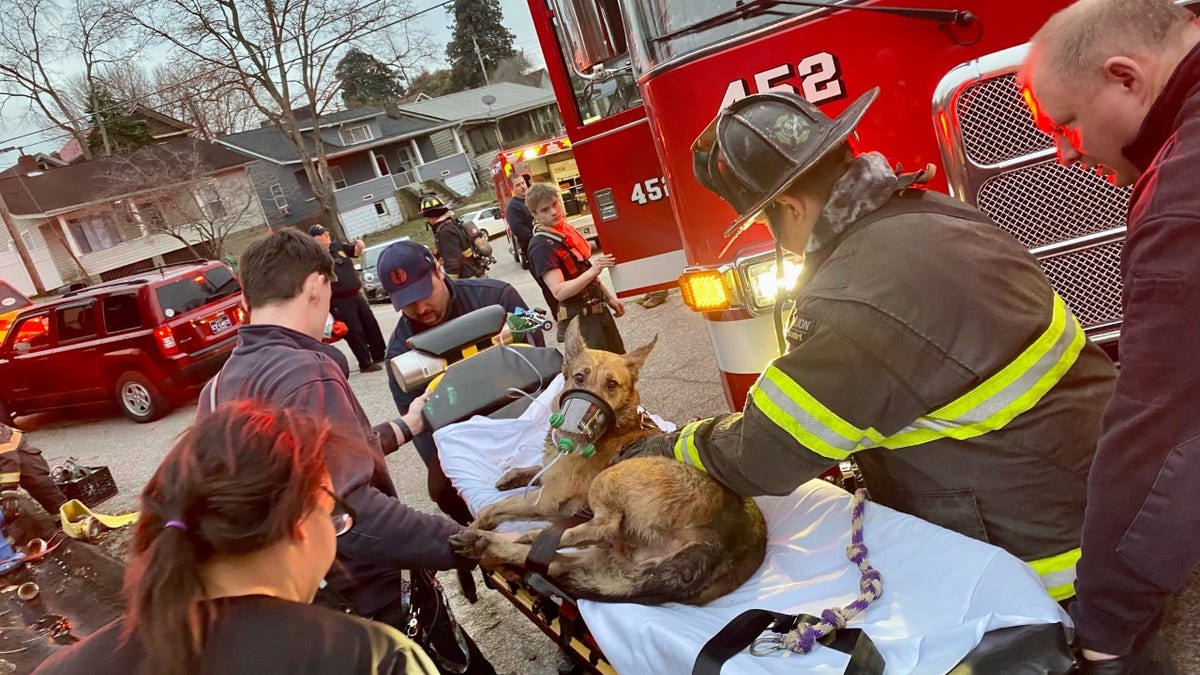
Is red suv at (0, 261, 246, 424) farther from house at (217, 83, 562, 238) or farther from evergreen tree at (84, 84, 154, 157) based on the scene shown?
house at (217, 83, 562, 238)

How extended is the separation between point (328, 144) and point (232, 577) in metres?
49.1

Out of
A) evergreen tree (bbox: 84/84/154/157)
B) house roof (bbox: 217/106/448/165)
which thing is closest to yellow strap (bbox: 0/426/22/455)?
evergreen tree (bbox: 84/84/154/157)

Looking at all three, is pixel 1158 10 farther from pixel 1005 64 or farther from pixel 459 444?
pixel 459 444

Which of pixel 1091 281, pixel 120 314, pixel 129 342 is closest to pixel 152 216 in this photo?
pixel 120 314

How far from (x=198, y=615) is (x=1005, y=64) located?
296 cm

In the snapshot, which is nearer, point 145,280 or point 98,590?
point 98,590

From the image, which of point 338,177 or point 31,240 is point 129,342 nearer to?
point 31,240

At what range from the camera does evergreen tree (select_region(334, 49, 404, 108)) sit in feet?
165

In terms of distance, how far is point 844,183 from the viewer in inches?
71.3

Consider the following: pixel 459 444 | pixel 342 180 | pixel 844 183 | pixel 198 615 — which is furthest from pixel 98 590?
pixel 342 180

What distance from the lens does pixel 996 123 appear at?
2732 millimetres

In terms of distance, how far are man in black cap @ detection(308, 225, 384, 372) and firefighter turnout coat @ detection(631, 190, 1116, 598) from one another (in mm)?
8243

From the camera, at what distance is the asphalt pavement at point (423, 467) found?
11.0ft

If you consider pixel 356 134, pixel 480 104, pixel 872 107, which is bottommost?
pixel 872 107
